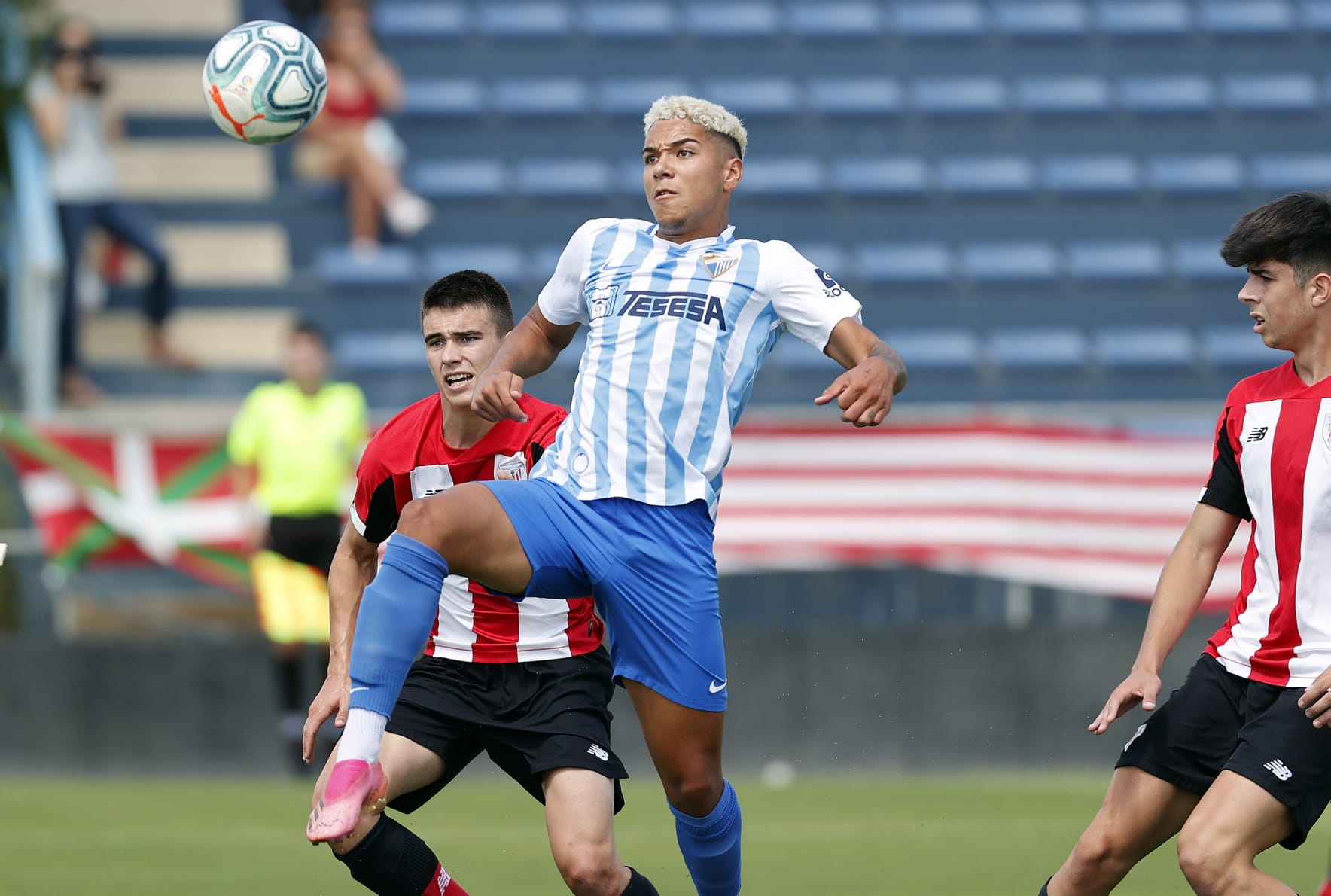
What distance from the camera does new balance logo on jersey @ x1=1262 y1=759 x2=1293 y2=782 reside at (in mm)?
4191

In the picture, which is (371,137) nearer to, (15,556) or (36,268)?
(36,268)

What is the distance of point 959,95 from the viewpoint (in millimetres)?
15461

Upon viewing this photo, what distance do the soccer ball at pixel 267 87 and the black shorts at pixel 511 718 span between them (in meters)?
1.73

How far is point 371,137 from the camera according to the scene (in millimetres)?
14047

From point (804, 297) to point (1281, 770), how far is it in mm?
1646

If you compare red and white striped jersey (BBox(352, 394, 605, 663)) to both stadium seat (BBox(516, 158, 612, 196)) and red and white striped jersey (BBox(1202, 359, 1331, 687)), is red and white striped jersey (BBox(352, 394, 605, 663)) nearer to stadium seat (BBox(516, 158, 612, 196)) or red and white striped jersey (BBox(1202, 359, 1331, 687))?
red and white striped jersey (BBox(1202, 359, 1331, 687))

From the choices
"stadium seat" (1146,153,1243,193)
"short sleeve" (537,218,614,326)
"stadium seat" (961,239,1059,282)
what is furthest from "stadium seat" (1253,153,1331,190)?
"short sleeve" (537,218,614,326)

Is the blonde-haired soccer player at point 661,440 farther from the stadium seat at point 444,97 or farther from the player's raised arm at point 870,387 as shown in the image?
the stadium seat at point 444,97

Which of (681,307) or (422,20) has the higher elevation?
Result: (422,20)

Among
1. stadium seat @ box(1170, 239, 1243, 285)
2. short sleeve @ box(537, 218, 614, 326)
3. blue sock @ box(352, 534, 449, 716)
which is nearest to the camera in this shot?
blue sock @ box(352, 534, 449, 716)

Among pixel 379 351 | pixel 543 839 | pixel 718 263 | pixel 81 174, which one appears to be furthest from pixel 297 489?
pixel 718 263

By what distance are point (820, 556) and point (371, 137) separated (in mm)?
5893

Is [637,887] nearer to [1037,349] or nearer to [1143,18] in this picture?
[1037,349]

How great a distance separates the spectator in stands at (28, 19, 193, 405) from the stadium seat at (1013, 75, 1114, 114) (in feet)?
23.7
